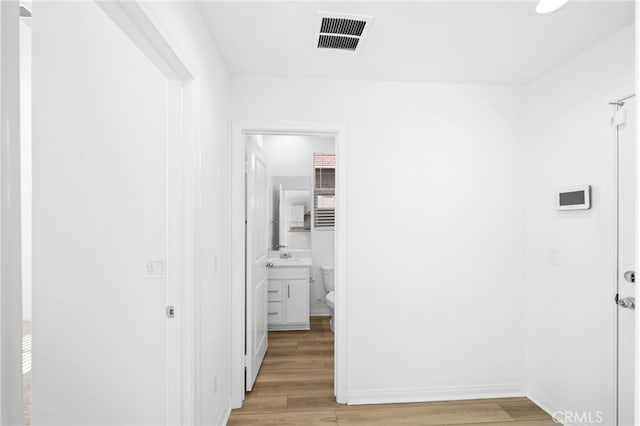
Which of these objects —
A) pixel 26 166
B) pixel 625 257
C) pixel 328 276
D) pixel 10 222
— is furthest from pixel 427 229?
pixel 26 166

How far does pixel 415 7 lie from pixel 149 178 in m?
1.56

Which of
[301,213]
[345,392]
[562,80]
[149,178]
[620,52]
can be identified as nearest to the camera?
[149,178]

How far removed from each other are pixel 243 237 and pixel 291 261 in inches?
71.7

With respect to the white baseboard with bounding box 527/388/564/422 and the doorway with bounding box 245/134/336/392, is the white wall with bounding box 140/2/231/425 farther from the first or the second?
the white baseboard with bounding box 527/388/564/422

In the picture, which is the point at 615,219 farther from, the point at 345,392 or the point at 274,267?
the point at 274,267

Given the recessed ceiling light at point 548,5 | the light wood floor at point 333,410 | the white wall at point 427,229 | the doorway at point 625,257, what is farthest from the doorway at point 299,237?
the recessed ceiling light at point 548,5

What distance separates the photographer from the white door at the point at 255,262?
264cm

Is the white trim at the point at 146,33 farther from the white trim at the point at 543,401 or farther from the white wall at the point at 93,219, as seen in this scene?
the white trim at the point at 543,401

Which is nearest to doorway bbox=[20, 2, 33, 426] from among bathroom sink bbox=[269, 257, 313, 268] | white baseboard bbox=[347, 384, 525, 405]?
bathroom sink bbox=[269, 257, 313, 268]

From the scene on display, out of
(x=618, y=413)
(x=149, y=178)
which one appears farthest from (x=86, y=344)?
(x=618, y=413)

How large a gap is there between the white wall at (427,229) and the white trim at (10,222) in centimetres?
200

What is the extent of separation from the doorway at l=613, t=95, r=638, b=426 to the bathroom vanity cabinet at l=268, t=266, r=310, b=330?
285cm

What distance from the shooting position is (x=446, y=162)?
2.65m

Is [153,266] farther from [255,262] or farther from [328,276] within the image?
[328,276]
